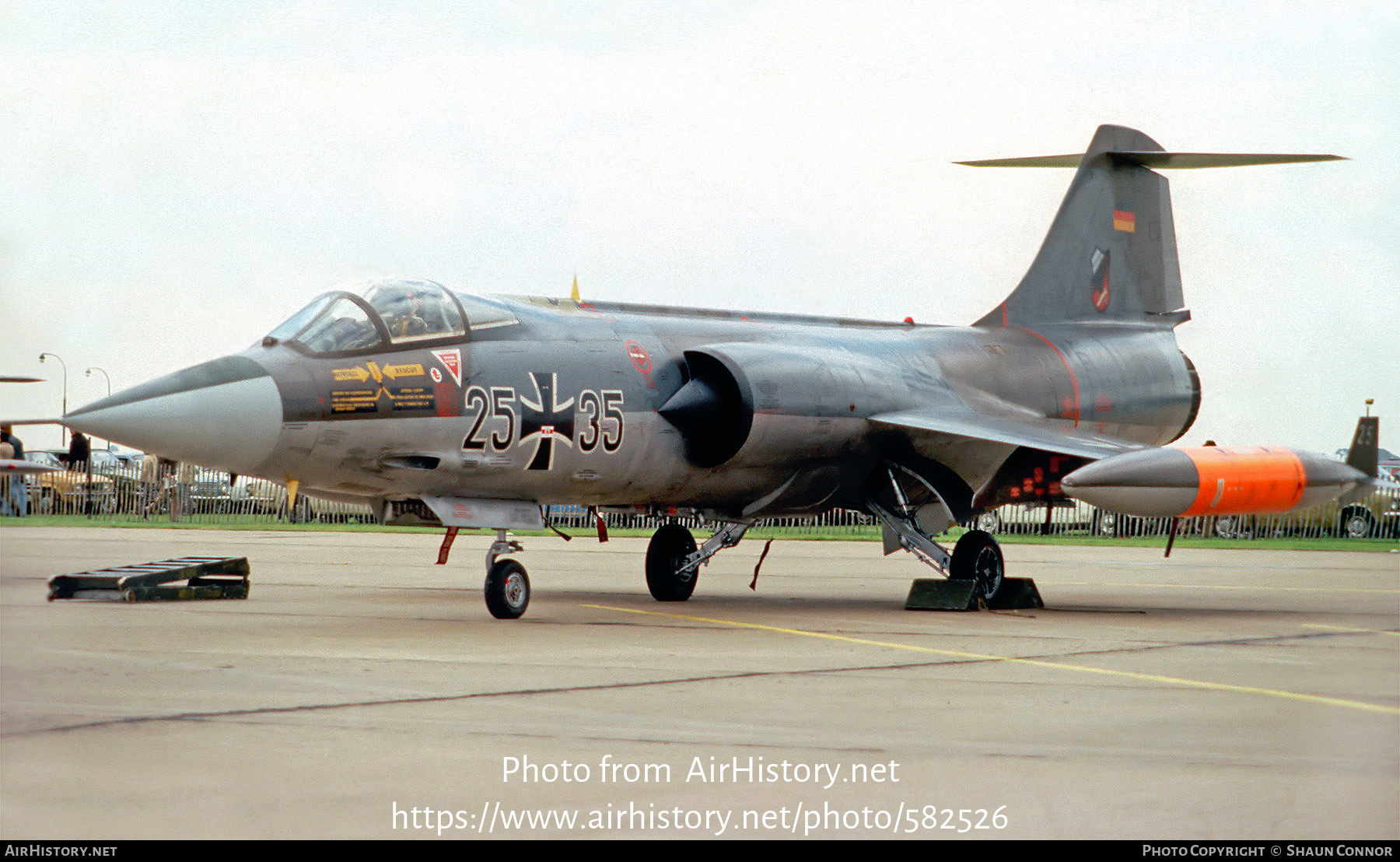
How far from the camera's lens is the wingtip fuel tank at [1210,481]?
35.3 feet

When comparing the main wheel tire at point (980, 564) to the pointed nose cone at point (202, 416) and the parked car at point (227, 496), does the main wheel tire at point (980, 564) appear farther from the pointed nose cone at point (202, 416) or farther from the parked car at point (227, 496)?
the parked car at point (227, 496)

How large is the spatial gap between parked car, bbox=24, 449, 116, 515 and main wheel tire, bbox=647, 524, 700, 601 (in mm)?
23526

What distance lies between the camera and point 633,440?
11.5 meters

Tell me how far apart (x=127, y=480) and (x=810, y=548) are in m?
19.4

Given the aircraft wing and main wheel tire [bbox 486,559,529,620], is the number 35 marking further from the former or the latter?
the aircraft wing

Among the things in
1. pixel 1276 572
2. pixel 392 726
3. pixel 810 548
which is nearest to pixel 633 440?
pixel 392 726

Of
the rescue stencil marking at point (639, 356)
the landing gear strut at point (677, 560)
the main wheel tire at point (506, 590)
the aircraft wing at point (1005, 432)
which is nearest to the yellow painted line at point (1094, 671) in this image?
the main wheel tire at point (506, 590)

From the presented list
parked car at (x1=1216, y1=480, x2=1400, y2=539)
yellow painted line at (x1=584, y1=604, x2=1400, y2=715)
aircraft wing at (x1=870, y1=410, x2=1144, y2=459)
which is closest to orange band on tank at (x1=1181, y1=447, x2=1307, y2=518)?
aircraft wing at (x1=870, y1=410, x2=1144, y2=459)

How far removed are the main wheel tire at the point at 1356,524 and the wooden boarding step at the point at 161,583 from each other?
24855 mm

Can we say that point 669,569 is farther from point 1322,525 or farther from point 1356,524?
point 1356,524

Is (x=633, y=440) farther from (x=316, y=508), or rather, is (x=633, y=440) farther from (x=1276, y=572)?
(x=316, y=508)

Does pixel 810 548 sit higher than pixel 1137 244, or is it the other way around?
pixel 1137 244

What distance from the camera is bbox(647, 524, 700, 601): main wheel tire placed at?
13.2 metres

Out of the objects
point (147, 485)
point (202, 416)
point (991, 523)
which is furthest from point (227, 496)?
point (202, 416)
